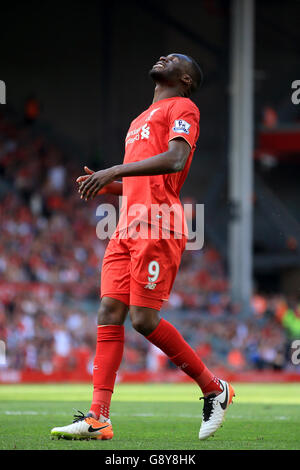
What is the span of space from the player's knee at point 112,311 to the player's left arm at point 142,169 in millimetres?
755

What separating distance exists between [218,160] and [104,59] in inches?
217

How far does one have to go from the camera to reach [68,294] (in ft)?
70.9

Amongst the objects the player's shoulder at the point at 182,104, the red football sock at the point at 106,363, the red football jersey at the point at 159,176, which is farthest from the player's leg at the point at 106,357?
the player's shoulder at the point at 182,104

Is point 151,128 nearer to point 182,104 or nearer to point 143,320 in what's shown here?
point 182,104

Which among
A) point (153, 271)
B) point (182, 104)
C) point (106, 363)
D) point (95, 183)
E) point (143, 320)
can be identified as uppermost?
point (182, 104)

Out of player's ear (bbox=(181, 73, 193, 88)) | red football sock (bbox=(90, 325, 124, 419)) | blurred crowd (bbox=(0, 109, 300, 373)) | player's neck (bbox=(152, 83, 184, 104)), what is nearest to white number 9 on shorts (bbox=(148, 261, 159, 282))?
red football sock (bbox=(90, 325, 124, 419))

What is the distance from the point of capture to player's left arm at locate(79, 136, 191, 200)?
5.19 meters

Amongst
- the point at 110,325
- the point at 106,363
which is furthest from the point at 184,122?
the point at 106,363

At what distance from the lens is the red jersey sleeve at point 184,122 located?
5441 millimetres

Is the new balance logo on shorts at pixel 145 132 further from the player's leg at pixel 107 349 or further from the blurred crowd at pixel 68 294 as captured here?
the blurred crowd at pixel 68 294

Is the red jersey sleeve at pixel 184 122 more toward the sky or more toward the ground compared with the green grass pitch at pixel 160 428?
more toward the sky

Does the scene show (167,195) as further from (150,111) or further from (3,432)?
(3,432)

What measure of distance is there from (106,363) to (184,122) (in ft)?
5.29
